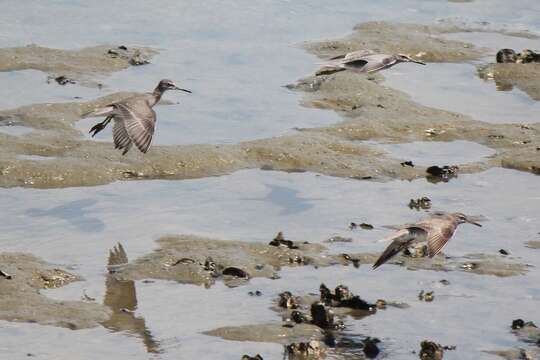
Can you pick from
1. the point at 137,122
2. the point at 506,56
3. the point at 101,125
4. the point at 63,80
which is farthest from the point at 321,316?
the point at 506,56

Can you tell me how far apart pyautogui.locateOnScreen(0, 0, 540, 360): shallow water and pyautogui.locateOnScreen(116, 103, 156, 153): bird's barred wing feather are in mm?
623

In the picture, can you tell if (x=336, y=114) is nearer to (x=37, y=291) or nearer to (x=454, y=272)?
(x=454, y=272)

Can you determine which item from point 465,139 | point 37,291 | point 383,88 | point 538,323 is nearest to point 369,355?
point 538,323

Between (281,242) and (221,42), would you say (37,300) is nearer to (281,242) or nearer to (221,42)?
(281,242)

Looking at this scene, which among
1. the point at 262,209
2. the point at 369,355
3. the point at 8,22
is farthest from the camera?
the point at 8,22

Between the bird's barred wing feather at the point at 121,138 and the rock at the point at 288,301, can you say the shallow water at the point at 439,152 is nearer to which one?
the bird's barred wing feather at the point at 121,138

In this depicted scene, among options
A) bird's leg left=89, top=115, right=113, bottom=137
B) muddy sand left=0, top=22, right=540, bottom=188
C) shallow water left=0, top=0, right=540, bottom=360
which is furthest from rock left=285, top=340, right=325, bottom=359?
bird's leg left=89, top=115, right=113, bottom=137

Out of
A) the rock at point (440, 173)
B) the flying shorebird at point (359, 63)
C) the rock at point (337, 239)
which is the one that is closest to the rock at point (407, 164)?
the rock at point (440, 173)

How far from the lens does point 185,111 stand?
17.7 meters

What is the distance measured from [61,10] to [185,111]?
5.97 metres

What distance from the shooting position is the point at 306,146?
53.4ft

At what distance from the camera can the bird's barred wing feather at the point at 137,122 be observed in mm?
14445

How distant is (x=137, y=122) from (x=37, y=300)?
3.72 meters

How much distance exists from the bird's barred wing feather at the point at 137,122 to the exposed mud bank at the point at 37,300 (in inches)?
99.5
